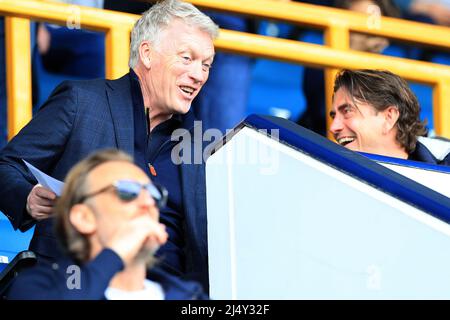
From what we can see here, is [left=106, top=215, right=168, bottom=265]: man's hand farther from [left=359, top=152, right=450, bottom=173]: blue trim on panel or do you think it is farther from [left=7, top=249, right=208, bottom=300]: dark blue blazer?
[left=359, top=152, right=450, bottom=173]: blue trim on panel

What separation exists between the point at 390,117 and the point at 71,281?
7.10ft

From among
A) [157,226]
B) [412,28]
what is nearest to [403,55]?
[412,28]

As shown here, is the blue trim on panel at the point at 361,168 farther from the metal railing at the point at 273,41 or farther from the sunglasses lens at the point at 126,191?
the metal railing at the point at 273,41

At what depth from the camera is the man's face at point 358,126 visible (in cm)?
503

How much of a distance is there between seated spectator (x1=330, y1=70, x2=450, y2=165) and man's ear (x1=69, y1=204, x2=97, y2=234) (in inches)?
80.3

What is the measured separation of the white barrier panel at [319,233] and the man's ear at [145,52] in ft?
2.67

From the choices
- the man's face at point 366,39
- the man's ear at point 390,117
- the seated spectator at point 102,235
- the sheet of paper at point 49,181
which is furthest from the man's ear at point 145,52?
the man's face at point 366,39

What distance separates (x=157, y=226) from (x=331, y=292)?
0.72 meters

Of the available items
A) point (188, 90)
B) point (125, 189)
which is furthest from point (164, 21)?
point (125, 189)

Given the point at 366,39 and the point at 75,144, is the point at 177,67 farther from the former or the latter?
the point at 366,39

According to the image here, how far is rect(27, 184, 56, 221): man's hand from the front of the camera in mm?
3910

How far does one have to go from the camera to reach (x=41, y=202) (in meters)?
3.94

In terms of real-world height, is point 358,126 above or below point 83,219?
above

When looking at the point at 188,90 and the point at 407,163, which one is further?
the point at 188,90
